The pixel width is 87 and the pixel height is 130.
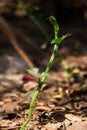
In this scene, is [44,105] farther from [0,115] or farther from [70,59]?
[70,59]

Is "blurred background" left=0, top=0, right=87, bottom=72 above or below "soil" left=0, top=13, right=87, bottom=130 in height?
above

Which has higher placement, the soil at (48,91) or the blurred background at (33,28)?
the blurred background at (33,28)

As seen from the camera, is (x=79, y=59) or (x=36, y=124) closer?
(x=36, y=124)

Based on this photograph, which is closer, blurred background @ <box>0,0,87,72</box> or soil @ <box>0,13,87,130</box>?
soil @ <box>0,13,87,130</box>

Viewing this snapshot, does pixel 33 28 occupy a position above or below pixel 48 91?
above

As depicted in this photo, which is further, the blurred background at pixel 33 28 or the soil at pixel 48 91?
the blurred background at pixel 33 28

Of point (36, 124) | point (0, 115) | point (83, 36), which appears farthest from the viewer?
point (83, 36)

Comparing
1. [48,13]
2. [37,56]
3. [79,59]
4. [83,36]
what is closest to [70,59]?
[79,59]

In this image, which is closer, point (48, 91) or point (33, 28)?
point (48, 91)
